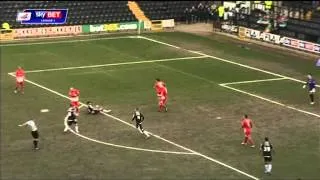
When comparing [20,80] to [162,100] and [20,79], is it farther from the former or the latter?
[162,100]

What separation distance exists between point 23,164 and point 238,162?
9.64 m

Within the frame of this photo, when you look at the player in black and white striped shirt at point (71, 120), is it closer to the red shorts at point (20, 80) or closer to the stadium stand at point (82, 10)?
the red shorts at point (20, 80)

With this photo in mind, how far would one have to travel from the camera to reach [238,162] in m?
28.9

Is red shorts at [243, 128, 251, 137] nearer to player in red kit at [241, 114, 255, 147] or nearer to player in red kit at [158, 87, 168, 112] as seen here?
player in red kit at [241, 114, 255, 147]

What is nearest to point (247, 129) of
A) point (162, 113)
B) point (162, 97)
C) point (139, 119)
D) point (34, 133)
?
point (139, 119)

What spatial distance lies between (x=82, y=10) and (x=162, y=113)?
121ft

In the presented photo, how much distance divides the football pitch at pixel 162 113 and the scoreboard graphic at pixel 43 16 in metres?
6.91

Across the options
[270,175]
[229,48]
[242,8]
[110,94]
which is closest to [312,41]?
[229,48]

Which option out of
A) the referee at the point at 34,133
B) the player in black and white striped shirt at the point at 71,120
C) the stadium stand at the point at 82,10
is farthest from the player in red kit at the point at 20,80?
the stadium stand at the point at 82,10

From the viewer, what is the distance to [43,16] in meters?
68.1

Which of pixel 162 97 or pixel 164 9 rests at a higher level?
pixel 164 9

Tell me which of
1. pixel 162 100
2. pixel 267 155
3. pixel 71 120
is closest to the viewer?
pixel 267 155


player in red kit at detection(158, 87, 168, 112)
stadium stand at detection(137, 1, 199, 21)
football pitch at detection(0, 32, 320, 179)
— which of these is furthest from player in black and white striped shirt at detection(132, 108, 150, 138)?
stadium stand at detection(137, 1, 199, 21)

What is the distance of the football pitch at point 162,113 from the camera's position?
1128 inches
